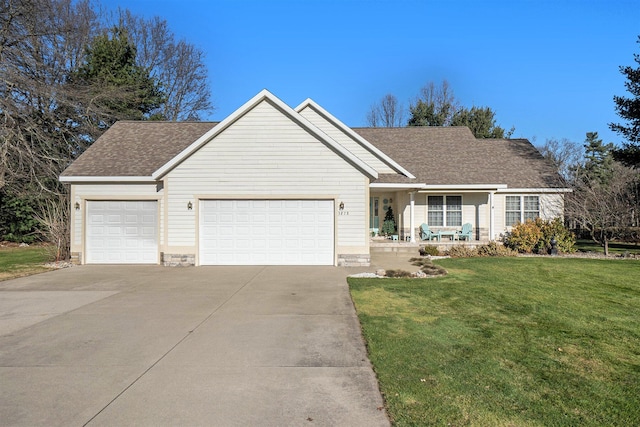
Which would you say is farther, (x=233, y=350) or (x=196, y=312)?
(x=196, y=312)

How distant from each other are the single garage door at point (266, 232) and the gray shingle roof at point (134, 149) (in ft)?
11.0

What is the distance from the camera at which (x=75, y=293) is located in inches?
371

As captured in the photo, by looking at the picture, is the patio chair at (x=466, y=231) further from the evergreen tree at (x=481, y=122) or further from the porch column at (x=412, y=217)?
the evergreen tree at (x=481, y=122)

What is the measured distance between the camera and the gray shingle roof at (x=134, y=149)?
14.8 meters

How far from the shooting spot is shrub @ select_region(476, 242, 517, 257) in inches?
636

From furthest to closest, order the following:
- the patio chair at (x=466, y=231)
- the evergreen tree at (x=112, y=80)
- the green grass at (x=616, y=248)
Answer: the evergreen tree at (x=112, y=80) < the patio chair at (x=466, y=231) < the green grass at (x=616, y=248)

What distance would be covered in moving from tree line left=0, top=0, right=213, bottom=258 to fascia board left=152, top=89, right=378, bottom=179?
18.8ft

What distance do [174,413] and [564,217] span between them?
64.2 ft

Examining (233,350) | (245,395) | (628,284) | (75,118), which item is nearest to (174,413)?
(245,395)

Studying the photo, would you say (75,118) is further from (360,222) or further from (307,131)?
(360,222)

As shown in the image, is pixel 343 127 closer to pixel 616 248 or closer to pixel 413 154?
pixel 413 154

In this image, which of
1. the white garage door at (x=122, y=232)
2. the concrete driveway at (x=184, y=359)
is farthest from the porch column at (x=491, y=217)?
the white garage door at (x=122, y=232)

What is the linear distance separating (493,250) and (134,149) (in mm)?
15445

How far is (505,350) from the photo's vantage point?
5.43m
